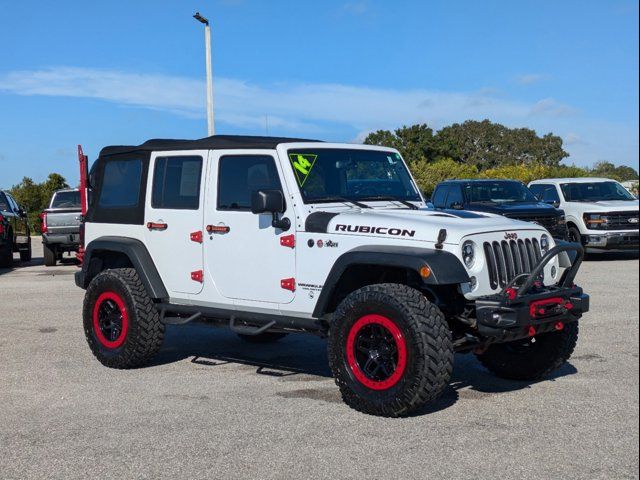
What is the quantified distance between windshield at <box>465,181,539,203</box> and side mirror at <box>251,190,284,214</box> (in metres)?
11.1

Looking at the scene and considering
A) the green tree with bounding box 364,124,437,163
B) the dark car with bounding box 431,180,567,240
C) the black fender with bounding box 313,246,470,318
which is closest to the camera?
the black fender with bounding box 313,246,470,318

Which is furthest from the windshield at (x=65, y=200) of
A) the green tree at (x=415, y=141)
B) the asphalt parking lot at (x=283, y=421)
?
the green tree at (x=415, y=141)

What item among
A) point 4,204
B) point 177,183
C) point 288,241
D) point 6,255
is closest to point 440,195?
point 6,255

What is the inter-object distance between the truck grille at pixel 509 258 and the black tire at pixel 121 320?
3.20m

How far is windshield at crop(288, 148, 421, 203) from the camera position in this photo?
6.80 m

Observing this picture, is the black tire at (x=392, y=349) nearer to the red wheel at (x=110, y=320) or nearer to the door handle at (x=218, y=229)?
the door handle at (x=218, y=229)

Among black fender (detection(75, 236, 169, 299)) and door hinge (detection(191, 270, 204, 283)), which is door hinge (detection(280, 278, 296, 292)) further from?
black fender (detection(75, 236, 169, 299))

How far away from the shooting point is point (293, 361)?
798cm

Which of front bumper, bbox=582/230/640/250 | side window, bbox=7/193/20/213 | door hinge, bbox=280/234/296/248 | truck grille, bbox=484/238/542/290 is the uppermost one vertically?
side window, bbox=7/193/20/213

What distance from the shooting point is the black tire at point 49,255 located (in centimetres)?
1918

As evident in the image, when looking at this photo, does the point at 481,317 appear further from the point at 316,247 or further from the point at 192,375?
the point at 192,375

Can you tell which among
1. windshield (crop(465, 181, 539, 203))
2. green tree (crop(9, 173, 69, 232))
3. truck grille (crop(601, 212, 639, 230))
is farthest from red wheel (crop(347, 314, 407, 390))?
green tree (crop(9, 173, 69, 232))

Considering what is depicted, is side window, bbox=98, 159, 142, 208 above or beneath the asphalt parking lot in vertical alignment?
above

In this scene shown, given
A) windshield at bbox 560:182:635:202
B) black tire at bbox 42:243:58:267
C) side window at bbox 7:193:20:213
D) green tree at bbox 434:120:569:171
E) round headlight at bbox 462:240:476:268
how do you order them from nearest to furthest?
round headlight at bbox 462:240:476:268 < windshield at bbox 560:182:635:202 < black tire at bbox 42:243:58:267 < side window at bbox 7:193:20:213 < green tree at bbox 434:120:569:171
